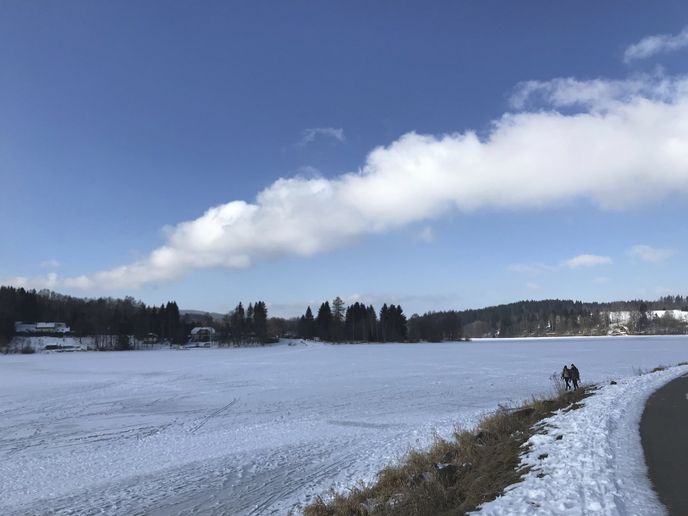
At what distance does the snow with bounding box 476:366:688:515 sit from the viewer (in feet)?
19.7

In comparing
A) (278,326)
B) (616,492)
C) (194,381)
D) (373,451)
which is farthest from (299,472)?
(278,326)

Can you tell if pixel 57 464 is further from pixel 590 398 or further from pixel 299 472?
pixel 590 398

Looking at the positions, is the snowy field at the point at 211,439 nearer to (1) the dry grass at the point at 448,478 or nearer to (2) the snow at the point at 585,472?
(1) the dry grass at the point at 448,478

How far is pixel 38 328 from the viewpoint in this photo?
122 metres

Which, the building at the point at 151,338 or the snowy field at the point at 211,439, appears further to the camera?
the building at the point at 151,338

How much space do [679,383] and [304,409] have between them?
1526 centimetres

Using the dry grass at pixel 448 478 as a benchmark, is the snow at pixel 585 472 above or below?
above

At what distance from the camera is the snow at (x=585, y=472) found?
6.02 metres

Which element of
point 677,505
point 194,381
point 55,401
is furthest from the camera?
point 194,381

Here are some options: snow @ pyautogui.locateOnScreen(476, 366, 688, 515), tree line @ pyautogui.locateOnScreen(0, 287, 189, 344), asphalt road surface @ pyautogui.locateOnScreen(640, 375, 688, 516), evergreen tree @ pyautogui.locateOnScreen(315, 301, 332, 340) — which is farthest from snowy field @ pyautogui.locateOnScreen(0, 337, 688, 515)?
evergreen tree @ pyautogui.locateOnScreen(315, 301, 332, 340)

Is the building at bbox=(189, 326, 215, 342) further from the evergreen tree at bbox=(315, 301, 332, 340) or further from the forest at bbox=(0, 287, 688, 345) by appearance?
the evergreen tree at bbox=(315, 301, 332, 340)

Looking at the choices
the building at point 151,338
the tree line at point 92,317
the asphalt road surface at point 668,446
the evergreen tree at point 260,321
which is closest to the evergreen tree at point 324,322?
the evergreen tree at point 260,321

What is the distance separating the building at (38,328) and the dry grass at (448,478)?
432 feet

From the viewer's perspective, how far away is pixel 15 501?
1006 cm
